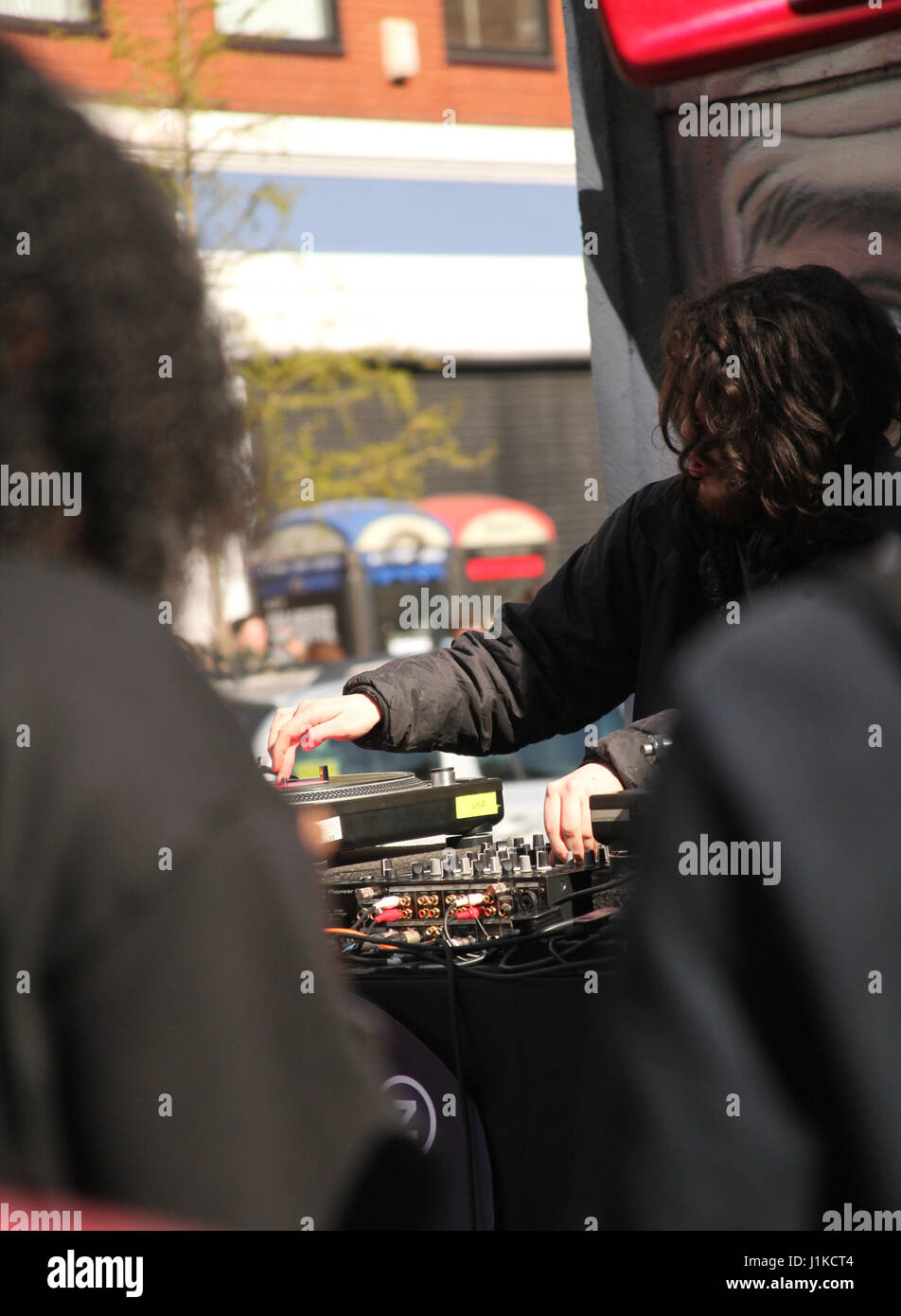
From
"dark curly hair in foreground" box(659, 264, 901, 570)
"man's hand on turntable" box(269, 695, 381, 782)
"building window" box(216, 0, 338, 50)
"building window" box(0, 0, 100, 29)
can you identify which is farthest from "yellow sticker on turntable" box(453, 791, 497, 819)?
"building window" box(216, 0, 338, 50)

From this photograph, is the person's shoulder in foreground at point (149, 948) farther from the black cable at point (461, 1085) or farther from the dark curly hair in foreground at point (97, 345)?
the black cable at point (461, 1085)

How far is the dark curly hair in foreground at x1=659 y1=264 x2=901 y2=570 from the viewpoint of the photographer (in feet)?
7.38

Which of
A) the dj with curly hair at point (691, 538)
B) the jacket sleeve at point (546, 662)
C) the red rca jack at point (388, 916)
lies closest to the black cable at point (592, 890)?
the dj with curly hair at point (691, 538)

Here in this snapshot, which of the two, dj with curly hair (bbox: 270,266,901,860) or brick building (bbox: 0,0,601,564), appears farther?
brick building (bbox: 0,0,601,564)

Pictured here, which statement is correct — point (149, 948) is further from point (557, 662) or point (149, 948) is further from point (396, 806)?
point (557, 662)

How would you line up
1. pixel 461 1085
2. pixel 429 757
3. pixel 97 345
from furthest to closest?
pixel 429 757, pixel 461 1085, pixel 97 345

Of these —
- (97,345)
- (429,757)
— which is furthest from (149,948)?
(429,757)

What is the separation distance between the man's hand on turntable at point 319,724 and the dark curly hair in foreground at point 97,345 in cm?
142

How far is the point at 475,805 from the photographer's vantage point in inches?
104

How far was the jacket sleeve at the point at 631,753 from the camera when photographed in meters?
2.18

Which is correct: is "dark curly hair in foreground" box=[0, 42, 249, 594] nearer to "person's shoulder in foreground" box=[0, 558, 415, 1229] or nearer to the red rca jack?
"person's shoulder in foreground" box=[0, 558, 415, 1229]

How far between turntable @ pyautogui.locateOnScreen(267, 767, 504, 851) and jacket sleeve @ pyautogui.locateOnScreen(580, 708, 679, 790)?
44cm

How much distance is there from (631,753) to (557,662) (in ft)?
1.73
